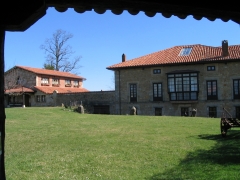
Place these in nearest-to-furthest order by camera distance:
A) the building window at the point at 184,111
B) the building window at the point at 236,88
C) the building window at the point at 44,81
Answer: the building window at the point at 236,88
the building window at the point at 184,111
the building window at the point at 44,81

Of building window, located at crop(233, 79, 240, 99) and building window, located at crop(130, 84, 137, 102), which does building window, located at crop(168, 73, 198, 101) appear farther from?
building window, located at crop(130, 84, 137, 102)

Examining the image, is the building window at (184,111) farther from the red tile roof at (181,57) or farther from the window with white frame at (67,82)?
the window with white frame at (67,82)

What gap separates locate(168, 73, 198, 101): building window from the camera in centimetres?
2916

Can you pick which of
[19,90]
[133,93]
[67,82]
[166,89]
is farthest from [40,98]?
[166,89]

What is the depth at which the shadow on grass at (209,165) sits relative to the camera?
610 cm

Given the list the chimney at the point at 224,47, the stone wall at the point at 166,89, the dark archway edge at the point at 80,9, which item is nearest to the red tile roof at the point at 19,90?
the stone wall at the point at 166,89

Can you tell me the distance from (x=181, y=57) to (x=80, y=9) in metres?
29.2

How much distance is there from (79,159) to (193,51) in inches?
1038

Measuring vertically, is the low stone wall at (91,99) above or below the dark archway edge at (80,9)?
below

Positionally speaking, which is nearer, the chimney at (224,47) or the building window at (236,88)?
the building window at (236,88)

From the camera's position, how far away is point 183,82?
97.4 ft

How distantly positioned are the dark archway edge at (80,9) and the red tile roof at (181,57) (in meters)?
26.6

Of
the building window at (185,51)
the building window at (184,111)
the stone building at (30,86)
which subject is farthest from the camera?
the stone building at (30,86)

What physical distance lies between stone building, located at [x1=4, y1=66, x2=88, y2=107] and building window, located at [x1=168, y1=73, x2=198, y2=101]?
16.4m
